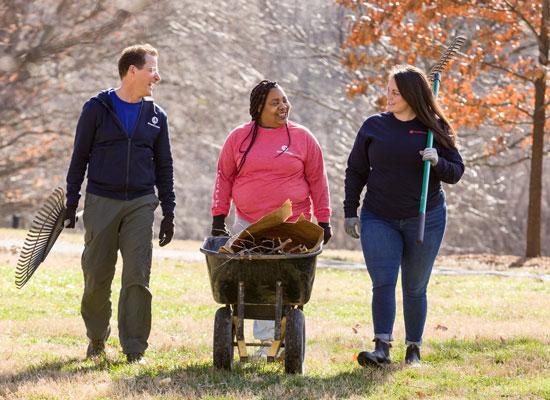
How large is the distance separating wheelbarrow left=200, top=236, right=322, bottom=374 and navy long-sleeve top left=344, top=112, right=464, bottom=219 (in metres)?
0.79

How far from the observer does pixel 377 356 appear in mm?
6773

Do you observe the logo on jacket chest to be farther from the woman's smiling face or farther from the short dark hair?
the woman's smiling face

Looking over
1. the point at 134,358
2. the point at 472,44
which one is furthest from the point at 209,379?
the point at 472,44

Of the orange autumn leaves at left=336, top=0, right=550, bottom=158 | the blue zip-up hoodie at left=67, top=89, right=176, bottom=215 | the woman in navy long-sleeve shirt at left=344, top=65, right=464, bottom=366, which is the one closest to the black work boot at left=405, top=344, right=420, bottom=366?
the woman in navy long-sleeve shirt at left=344, top=65, right=464, bottom=366

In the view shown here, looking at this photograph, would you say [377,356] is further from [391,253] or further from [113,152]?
[113,152]

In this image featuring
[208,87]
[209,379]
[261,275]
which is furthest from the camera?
[208,87]

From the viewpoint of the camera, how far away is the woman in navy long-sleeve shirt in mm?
6789

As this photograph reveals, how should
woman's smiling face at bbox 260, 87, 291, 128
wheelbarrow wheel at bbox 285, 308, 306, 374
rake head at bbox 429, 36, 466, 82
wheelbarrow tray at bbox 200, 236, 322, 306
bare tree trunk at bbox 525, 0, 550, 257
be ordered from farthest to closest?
bare tree trunk at bbox 525, 0, 550, 257, rake head at bbox 429, 36, 466, 82, woman's smiling face at bbox 260, 87, 291, 128, wheelbarrow wheel at bbox 285, 308, 306, 374, wheelbarrow tray at bbox 200, 236, 322, 306

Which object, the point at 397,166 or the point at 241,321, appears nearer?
the point at 241,321

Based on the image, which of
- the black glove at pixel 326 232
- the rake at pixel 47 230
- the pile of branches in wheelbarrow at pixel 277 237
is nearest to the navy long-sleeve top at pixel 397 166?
the black glove at pixel 326 232

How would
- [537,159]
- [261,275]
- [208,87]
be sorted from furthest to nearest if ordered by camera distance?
[208,87] → [537,159] → [261,275]

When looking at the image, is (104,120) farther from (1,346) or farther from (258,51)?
(258,51)

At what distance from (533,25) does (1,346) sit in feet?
52.0

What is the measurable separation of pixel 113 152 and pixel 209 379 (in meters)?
1.74
